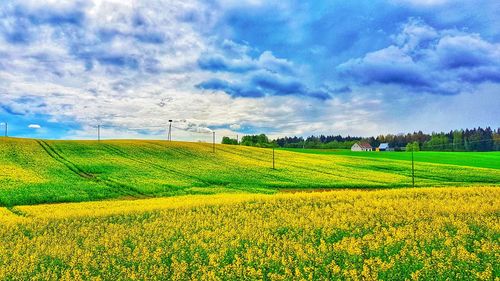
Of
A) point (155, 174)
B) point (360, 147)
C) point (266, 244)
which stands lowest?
point (266, 244)

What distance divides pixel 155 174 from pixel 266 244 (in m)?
36.8

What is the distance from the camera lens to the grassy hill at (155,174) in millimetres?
38656

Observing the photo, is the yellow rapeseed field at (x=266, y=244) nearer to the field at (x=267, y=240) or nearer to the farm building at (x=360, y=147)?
the field at (x=267, y=240)

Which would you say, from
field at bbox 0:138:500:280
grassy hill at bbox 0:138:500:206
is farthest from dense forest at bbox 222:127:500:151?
field at bbox 0:138:500:280

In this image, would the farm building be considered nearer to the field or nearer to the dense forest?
the dense forest

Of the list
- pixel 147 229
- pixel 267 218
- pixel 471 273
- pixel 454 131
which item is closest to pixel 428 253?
pixel 471 273

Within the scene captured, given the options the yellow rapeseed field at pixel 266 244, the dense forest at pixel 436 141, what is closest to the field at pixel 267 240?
the yellow rapeseed field at pixel 266 244

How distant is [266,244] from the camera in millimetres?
13742

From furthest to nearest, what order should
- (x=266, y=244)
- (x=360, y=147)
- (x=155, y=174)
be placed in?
(x=360, y=147) < (x=155, y=174) < (x=266, y=244)

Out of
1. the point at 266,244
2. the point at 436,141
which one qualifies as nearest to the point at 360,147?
the point at 436,141

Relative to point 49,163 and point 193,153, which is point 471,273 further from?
point 193,153

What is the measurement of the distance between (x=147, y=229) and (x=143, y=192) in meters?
22.4

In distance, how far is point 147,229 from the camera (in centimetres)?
1702

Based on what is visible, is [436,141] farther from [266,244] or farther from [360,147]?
[266,244]
